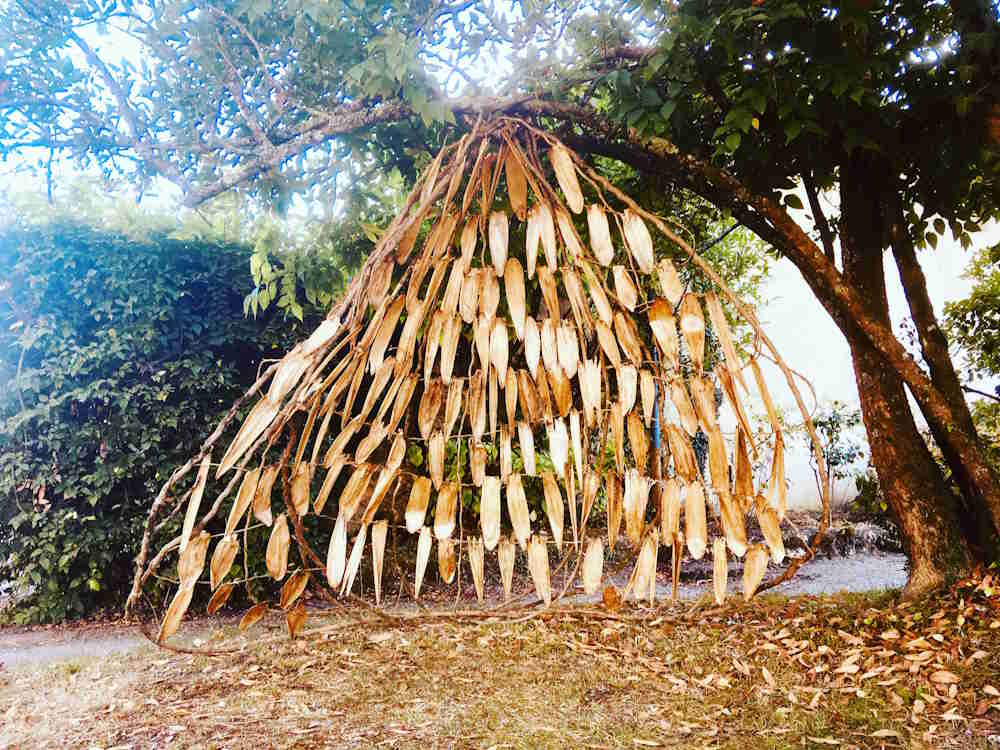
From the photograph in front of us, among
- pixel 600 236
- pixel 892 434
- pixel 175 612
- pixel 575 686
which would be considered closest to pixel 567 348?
pixel 600 236

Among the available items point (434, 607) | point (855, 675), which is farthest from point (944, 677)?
point (434, 607)

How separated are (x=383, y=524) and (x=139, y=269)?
355 cm

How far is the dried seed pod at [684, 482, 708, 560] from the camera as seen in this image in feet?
4.98

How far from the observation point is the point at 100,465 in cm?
440

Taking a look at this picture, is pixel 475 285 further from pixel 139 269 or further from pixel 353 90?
pixel 139 269

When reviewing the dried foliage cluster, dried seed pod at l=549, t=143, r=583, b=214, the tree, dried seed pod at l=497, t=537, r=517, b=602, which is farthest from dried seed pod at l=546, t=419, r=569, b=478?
the tree

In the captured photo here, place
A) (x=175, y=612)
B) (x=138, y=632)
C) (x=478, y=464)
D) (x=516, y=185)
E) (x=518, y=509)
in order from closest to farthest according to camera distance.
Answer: (x=175, y=612), (x=518, y=509), (x=478, y=464), (x=516, y=185), (x=138, y=632)

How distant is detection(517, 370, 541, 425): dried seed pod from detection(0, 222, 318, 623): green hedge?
10.8 ft

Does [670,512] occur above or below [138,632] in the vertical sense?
above

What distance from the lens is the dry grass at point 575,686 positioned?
2305mm

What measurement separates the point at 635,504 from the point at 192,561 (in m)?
0.94

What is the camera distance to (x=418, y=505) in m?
1.65

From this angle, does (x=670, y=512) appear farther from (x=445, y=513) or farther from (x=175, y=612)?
(x=175, y=612)

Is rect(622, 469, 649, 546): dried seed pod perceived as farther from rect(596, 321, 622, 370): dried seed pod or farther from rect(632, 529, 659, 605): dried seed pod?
rect(596, 321, 622, 370): dried seed pod
